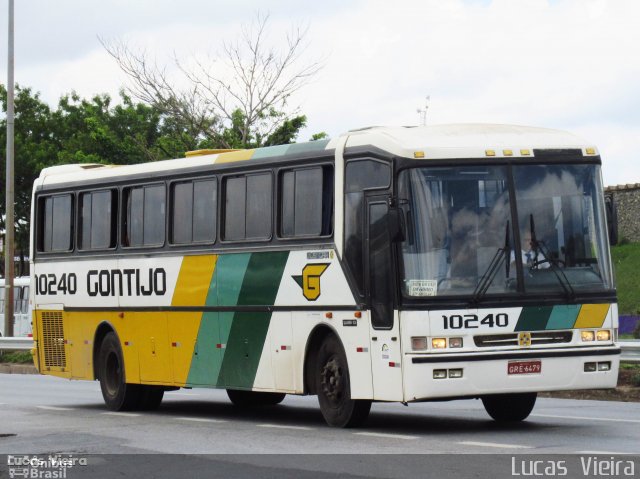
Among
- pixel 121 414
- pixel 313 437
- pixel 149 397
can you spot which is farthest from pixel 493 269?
pixel 149 397

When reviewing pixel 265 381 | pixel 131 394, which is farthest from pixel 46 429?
Result: pixel 131 394

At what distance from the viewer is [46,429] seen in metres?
17.2

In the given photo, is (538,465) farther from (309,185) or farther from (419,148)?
(309,185)

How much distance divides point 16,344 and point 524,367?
2269cm

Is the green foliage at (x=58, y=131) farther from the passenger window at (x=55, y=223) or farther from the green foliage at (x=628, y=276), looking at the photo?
the passenger window at (x=55, y=223)

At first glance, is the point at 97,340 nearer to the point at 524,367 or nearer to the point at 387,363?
the point at 387,363

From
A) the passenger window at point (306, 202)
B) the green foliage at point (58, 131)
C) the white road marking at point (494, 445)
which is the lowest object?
the white road marking at point (494, 445)

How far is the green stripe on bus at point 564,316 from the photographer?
15547 mm

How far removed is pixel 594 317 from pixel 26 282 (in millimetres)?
40854

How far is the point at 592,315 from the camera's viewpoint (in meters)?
15.8

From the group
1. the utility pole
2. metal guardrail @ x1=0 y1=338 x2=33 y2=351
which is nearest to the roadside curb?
metal guardrail @ x1=0 y1=338 x2=33 y2=351

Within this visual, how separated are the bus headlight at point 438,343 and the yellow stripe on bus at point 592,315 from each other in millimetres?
1486

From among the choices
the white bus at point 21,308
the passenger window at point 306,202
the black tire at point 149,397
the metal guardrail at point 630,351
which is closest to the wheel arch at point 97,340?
the black tire at point 149,397

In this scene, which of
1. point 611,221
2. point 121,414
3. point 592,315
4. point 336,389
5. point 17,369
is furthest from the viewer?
point 17,369
